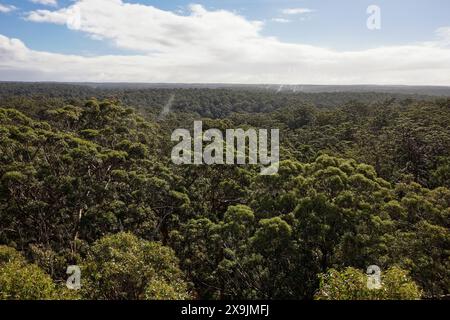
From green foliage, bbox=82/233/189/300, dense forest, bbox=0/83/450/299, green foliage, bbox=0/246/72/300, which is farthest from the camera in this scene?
dense forest, bbox=0/83/450/299

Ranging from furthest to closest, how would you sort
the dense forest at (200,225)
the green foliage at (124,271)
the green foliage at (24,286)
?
the dense forest at (200,225)
the green foliage at (124,271)
the green foliage at (24,286)

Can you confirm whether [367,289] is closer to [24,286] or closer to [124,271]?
[124,271]

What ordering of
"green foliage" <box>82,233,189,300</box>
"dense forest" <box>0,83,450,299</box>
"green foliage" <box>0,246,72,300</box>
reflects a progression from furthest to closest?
1. "dense forest" <box>0,83,450,299</box>
2. "green foliage" <box>82,233,189,300</box>
3. "green foliage" <box>0,246,72,300</box>

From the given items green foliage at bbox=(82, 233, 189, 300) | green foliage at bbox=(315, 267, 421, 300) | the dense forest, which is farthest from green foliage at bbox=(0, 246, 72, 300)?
green foliage at bbox=(315, 267, 421, 300)

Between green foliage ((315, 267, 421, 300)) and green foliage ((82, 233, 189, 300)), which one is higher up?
green foliage ((315, 267, 421, 300))

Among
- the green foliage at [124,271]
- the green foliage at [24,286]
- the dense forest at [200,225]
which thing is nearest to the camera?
the green foliage at [24,286]

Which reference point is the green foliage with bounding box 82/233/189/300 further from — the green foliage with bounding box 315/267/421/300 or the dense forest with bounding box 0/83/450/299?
the green foliage with bounding box 315/267/421/300

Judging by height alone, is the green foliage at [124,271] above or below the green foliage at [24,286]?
below

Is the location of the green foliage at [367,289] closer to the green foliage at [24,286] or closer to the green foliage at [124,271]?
the green foliage at [124,271]

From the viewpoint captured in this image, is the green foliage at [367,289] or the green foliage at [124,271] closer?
the green foliage at [367,289]

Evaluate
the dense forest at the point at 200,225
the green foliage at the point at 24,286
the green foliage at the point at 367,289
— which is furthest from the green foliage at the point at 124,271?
the green foliage at the point at 367,289

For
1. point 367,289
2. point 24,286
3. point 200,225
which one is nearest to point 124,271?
point 24,286
